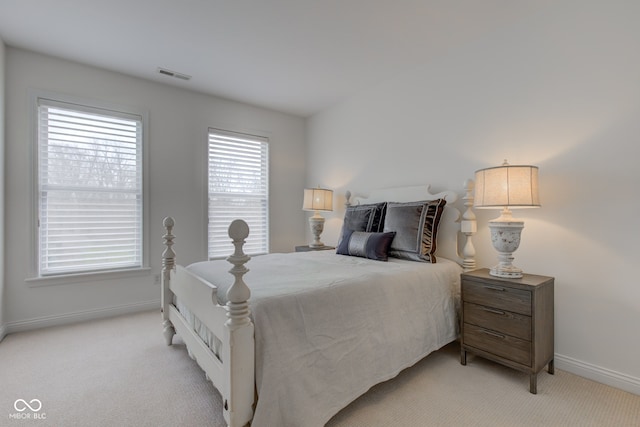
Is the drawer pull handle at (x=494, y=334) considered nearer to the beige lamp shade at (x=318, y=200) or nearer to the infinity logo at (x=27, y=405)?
the beige lamp shade at (x=318, y=200)

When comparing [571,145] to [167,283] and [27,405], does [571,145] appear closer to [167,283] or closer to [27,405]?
[167,283]

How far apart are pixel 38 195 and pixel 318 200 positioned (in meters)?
2.84

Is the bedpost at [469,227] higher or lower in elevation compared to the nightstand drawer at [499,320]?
higher

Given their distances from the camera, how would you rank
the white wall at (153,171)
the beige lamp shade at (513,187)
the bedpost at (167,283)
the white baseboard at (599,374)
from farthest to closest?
1. the white wall at (153,171)
2. the bedpost at (167,283)
3. the beige lamp shade at (513,187)
4. the white baseboard at (599,374)

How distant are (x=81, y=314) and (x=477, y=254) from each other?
388 cm

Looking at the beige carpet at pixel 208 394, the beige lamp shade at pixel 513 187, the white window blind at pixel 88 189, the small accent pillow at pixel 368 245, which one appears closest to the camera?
the beige carpet at pixel 208 394

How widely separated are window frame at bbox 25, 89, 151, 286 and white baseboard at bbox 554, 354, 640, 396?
3.90 metres

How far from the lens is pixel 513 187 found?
191 centimetres

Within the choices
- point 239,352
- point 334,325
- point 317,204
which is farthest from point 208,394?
point 317,204

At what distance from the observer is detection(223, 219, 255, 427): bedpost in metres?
1.22

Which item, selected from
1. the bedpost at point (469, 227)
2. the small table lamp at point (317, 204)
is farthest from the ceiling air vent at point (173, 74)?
→ the bedpost at point (469, 227)

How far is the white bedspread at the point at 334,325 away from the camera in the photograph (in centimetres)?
131

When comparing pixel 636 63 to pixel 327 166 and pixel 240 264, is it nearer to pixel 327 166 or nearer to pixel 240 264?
pixel 240 264

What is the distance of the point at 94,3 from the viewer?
6.88 feet
